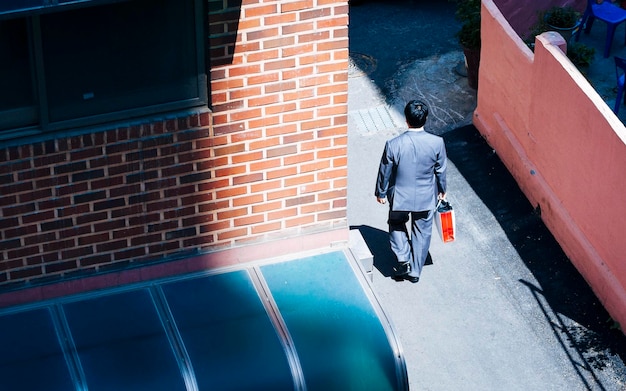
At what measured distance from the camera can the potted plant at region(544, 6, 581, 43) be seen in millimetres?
13406

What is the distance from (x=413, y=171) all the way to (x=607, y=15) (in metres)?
5.29

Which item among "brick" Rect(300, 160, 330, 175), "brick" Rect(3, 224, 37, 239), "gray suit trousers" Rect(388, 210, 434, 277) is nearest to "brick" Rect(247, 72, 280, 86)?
"brick" Rect(300, 160, 330, 175)

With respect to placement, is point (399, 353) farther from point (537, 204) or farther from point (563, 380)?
point (537, 204)

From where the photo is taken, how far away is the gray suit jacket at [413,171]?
9562 millimetres

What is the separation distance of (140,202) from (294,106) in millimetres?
1220

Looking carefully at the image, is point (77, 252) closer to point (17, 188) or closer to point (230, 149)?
point (17, 188)

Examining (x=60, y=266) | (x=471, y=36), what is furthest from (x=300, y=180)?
(x=471, y=36)

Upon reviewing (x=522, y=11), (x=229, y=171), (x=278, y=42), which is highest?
(x=278, y=42)

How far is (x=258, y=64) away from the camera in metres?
7.20

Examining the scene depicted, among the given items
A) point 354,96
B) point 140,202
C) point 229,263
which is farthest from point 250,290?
point 354,96

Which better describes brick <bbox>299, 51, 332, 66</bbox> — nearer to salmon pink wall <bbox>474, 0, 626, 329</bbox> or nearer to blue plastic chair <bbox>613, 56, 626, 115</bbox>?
salmon pink wall <bbox>474, 0, 626, 329</bbox>

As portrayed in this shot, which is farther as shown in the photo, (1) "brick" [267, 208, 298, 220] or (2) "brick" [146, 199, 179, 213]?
(1) "brick" [267, 208, 298, 220]

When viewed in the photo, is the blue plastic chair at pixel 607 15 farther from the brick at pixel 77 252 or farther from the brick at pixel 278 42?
the brick at pixel 77 252

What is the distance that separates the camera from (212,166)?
748 cm
